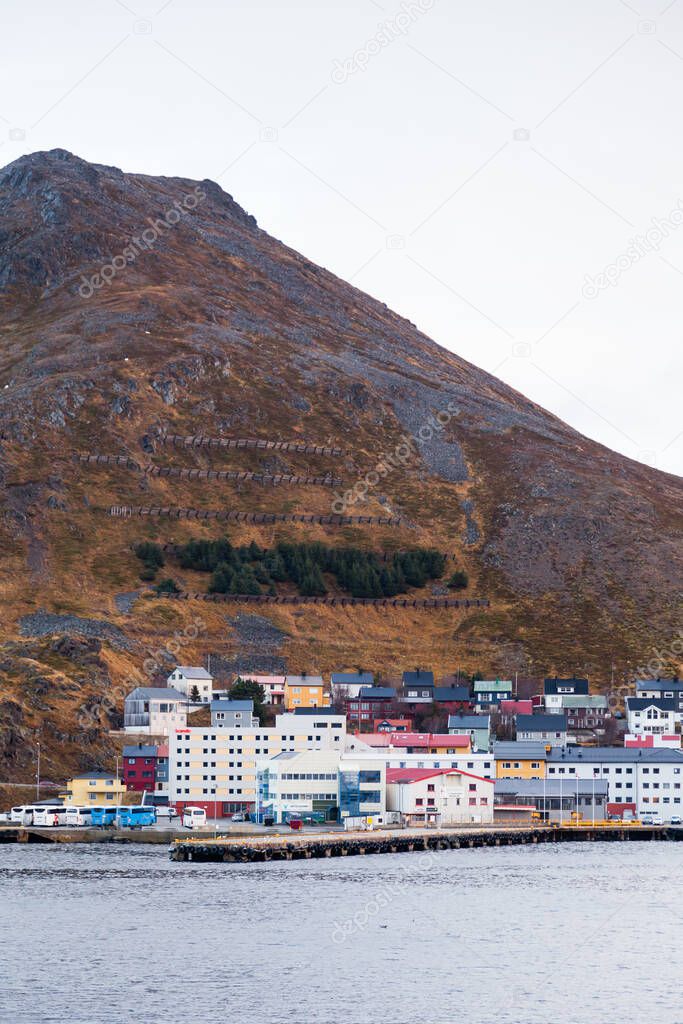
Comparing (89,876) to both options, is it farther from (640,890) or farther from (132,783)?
(132,783)

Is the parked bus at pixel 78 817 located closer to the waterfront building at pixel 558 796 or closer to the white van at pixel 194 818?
the white van at pixel 194 818

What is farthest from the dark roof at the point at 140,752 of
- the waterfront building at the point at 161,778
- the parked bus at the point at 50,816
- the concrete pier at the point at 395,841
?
the concrete pier at the point at 395,841

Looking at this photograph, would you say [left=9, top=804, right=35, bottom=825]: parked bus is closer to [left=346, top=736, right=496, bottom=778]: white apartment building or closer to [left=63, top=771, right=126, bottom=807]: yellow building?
[left=63, top=771, right=126, bottom=807]: yellow building

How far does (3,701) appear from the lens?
177750mm

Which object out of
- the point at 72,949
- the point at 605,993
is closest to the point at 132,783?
the point at 72,949

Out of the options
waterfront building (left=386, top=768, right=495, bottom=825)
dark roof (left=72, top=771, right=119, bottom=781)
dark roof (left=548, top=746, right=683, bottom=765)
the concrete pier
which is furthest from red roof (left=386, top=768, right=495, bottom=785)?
dark roof (left=72, top=771, right=119, bottom=781)

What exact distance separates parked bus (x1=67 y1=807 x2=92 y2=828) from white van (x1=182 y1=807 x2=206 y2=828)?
360 inches

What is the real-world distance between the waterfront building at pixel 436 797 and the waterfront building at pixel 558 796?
912 cm

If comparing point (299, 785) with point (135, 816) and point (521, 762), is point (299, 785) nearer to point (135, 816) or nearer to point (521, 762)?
point (135, 816)

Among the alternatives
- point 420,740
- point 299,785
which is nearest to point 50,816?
point 299,785

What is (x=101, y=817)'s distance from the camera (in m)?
163

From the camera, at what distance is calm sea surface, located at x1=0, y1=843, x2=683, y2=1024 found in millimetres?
79438

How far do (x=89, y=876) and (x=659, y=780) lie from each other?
7112 cm

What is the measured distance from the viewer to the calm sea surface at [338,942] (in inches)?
3127
